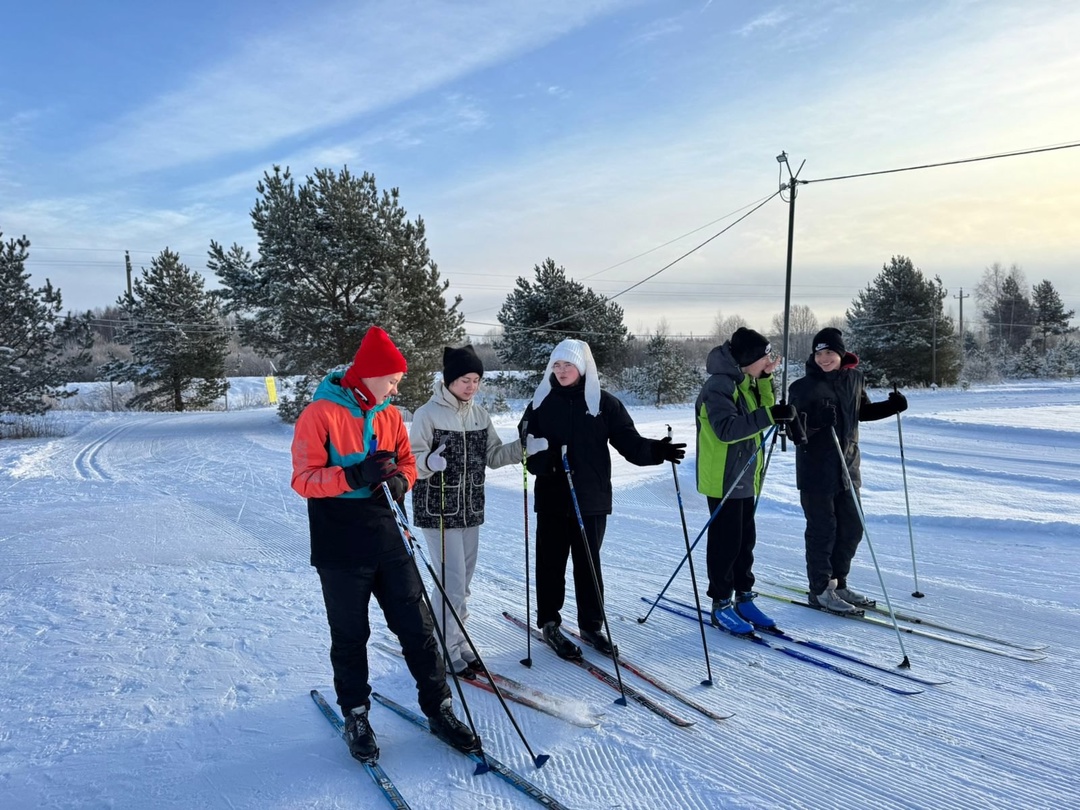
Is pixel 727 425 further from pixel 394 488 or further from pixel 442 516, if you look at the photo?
pixel 394 488

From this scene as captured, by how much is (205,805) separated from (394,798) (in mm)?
739

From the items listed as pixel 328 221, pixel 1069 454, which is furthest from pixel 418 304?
pixel 1069 454

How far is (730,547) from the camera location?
448 cm

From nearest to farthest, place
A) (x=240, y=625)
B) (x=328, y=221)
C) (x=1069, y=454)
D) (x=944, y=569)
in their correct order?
(x=240, y=625), (x=944, y=569), (x=1069, y=454), (x=328, y=221)

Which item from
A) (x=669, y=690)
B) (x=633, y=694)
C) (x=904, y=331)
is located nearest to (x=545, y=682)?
(x=633, y=694)

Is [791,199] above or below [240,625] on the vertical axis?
above

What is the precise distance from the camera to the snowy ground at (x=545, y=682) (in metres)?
2.80

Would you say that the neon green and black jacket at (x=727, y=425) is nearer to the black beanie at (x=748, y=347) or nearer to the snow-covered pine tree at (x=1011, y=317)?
the black beanie at (x=748, y=347)

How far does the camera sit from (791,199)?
14867 mm

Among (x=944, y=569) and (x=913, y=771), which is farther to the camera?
(x=944, y=569)

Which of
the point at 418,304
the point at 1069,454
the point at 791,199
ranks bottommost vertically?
the point at 1069,454

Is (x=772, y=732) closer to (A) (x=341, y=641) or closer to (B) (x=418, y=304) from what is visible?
(A) (x=341, y=641)

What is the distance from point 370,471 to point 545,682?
5.48 feet

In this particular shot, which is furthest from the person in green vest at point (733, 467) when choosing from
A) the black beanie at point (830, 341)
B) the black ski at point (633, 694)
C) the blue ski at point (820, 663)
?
the black ski at point (633, 694)
